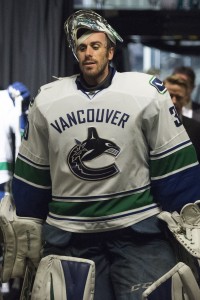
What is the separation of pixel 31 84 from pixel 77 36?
2.97 m

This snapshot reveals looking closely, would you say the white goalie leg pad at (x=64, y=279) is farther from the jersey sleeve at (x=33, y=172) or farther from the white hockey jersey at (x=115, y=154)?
the jersey sleeve at (x=33, y=172)

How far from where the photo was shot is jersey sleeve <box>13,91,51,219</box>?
3535 mm

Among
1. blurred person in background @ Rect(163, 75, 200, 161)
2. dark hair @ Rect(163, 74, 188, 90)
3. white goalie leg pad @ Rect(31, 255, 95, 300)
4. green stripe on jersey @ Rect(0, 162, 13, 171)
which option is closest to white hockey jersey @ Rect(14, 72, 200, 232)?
white goalie leg pad @ Rect(31, 255, 95, 300)

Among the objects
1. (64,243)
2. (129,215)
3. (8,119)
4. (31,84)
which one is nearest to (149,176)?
(129,215)

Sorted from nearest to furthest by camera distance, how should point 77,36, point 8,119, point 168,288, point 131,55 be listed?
point 168,288
point 77,36
point 8,119
point 131,55

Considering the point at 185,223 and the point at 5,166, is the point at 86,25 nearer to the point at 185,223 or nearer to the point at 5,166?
the point at 185,223

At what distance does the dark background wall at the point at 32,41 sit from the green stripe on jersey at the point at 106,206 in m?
3.03

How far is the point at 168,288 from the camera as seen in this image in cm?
327

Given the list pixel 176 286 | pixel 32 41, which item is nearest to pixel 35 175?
pixel 176 286

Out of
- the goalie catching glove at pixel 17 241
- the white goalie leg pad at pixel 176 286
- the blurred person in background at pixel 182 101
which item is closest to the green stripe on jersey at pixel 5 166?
the blurred person in background at pixel 182 101

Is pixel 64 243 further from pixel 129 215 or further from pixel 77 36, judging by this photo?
pixel 77 36

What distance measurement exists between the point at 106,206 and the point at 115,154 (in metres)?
0.19

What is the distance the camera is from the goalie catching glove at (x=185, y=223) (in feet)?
11.1

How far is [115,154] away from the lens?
3.39 metres
